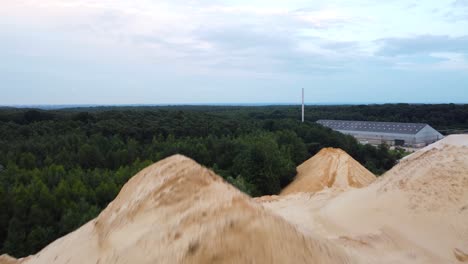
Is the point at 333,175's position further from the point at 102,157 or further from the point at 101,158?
the point at 102,157

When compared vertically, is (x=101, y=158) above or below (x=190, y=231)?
below

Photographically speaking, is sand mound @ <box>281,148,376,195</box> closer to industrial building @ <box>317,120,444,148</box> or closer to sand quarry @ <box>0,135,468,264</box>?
sand quarry @ <box>0,135,468,264</box>

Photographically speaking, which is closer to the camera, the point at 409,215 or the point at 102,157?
the point at 409,215

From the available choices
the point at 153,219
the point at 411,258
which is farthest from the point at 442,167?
the point at 153,219

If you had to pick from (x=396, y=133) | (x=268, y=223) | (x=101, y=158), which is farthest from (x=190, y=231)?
(x=396, y=133)

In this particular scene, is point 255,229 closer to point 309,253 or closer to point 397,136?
point 309,253
